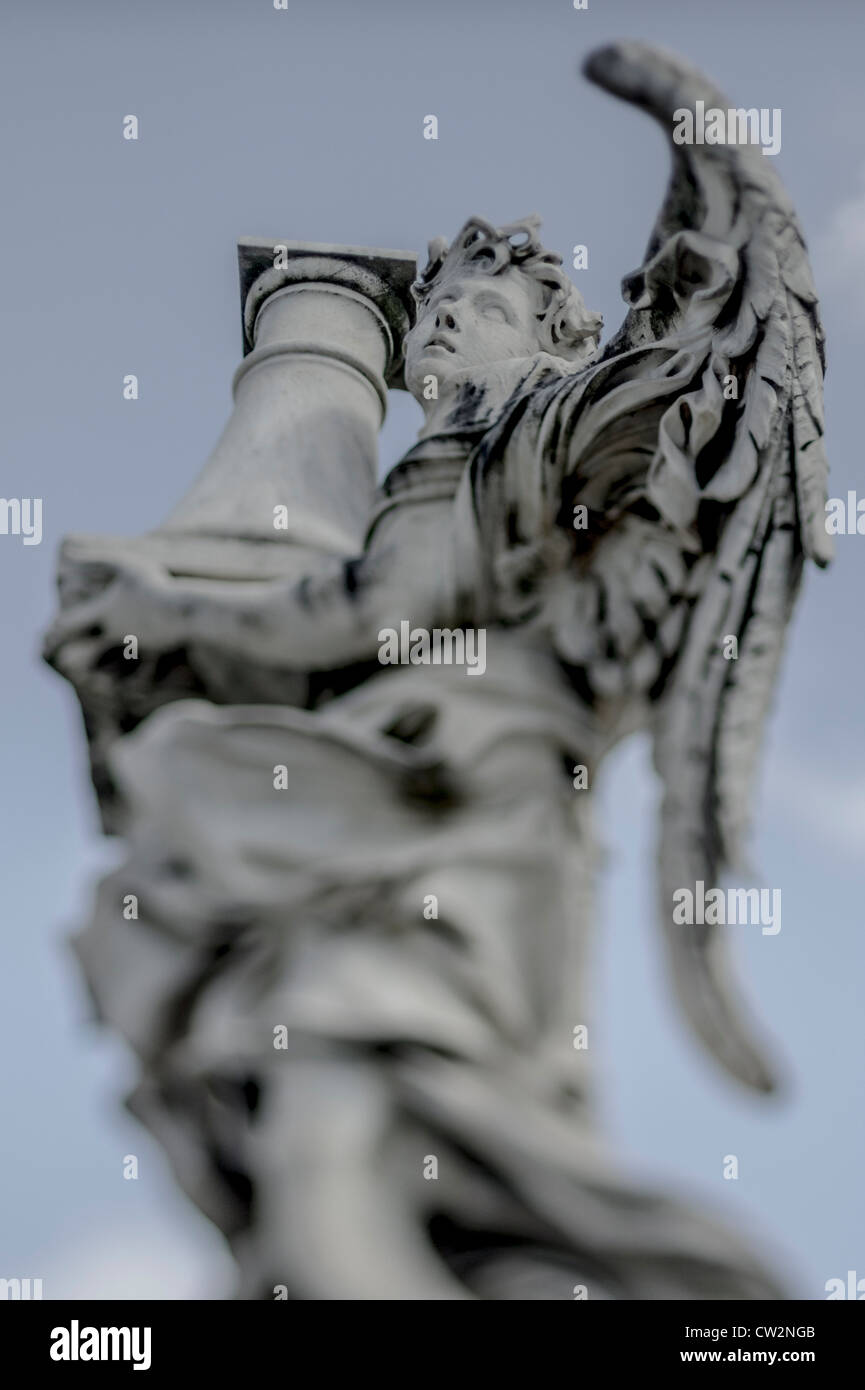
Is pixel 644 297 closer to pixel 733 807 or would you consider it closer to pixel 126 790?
pixel 733 807

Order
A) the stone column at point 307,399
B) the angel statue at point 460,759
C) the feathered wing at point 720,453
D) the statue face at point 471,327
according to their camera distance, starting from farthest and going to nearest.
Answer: the statue face at point 471,327
the stone column at point 307,399
the feathered wing at point 720,453
the angel statue at point 460,759

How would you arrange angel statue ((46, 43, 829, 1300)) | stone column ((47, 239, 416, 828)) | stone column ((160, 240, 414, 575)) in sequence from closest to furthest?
angel statue ((46, 43, 829, 1300)), stone column ((47, 239, 416, 828)), stone column ((160, 240, 414, 575))

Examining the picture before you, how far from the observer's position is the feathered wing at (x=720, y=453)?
365cm

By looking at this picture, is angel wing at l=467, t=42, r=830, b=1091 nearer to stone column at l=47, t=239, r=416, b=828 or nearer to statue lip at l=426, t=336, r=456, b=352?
stone column at l=47, t=239, r=416, b=828

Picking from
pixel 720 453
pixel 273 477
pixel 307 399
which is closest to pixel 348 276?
pixel 307 399

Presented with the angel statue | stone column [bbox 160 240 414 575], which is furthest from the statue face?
stone column [bbox 160 240 414 575]

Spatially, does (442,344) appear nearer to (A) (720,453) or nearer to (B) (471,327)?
(B) (471,327)

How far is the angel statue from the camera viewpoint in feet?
10.2

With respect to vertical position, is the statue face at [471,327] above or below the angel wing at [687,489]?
above

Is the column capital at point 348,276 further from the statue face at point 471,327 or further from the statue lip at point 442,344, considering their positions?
the statue lip at point 442,344

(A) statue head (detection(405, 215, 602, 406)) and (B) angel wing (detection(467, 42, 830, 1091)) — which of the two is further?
(A) statue head (detection(405, 215, 602, 406))

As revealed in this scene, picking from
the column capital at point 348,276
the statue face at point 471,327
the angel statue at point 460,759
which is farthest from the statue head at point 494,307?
the column capital at point 348,276

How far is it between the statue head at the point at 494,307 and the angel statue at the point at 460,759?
256 millimetres

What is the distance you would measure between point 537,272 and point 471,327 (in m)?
0.41
